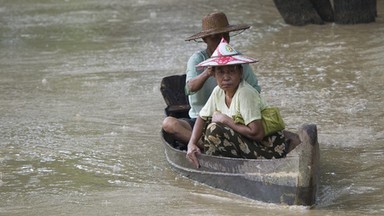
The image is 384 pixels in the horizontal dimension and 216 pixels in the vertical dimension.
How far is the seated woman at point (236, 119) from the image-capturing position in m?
7.28

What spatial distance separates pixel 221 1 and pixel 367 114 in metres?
10.8

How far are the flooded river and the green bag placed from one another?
1.98ft

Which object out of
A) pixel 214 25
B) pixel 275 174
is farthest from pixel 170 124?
pixel 275 174

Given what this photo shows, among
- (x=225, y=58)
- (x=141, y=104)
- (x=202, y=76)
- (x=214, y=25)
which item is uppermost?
(x=214, y=25)

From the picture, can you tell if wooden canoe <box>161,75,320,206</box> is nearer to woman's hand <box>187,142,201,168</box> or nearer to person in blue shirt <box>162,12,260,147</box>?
woman's hand <box>187,142,201,168</box>

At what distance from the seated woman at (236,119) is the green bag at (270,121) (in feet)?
0.16

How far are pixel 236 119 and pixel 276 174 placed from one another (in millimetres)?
659

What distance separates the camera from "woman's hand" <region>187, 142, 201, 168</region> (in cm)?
768

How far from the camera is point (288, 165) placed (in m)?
6.82

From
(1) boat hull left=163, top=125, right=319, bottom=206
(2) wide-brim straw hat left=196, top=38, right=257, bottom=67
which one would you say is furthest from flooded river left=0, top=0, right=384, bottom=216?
(2) wide-brim straw hat left=196, top=38, right=257, bottom=67

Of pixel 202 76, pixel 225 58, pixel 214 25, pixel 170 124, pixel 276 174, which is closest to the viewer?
pixel 276 174

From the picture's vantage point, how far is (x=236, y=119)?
7.37 metres

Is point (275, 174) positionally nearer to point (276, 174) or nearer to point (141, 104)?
point (276, 174)

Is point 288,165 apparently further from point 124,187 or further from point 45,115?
point 45,115
